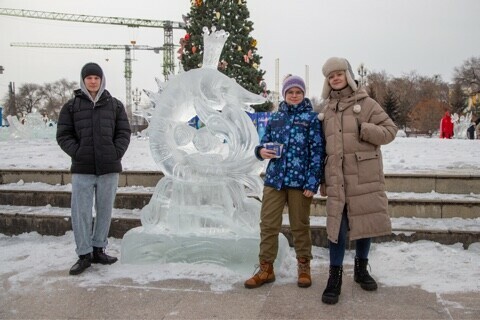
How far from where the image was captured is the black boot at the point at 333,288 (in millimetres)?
3449

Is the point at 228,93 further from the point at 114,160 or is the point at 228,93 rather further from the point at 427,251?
the point at 427,251

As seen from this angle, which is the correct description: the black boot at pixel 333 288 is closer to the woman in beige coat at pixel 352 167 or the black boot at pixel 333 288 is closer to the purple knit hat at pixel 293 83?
the woman in beige coat at pixel 352 167

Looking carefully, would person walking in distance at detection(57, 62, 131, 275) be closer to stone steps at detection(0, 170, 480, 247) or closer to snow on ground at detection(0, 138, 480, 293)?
snow on ground at detection(0, 138, 480, 293)

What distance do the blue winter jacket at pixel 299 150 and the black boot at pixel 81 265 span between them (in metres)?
2.03

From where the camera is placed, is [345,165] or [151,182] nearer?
[345,165]

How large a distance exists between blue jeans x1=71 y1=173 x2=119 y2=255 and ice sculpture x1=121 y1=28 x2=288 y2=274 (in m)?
0.30

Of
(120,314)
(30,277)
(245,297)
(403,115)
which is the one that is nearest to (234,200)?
(245,297)

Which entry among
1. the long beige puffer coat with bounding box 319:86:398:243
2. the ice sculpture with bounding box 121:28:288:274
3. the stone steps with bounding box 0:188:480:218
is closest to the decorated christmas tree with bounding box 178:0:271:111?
the stone steps with bounding box 0:188:480:218

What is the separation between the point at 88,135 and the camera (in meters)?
4.28

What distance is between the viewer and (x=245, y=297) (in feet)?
11.8

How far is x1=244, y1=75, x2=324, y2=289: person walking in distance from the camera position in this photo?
12.1 ft

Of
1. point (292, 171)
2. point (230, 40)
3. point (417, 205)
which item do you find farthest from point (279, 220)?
point (230, 40)

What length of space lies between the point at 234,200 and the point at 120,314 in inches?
64.5

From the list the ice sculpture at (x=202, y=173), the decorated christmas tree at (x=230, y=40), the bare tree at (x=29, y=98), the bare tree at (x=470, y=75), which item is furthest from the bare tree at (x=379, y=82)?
the bare tree at (x=29, y=98)
